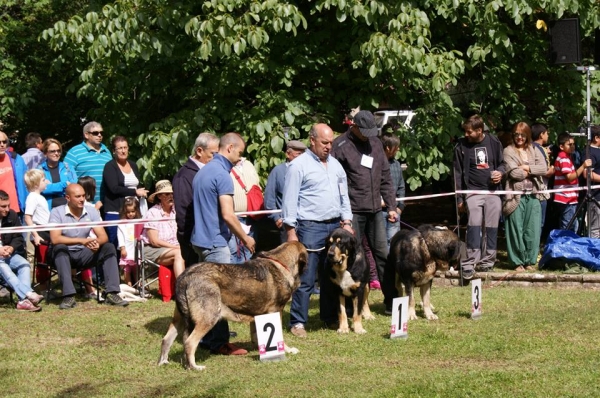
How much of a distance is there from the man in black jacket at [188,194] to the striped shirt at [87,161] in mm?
3479

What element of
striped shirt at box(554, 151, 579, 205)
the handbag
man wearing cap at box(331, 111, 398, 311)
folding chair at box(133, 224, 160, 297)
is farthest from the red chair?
striped shirt at box(554, 151, 579, 205)

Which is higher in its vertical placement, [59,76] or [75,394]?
[59,76]

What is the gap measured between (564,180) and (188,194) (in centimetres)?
681

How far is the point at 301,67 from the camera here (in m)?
13.7

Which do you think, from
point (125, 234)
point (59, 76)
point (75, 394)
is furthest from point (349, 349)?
point (59, 76)

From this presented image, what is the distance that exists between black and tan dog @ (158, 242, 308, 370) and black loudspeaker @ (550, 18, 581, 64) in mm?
6369

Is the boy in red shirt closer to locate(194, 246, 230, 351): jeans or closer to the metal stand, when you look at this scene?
the metal stand

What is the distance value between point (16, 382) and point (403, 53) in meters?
6.61

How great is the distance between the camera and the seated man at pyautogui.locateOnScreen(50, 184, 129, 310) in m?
11.5

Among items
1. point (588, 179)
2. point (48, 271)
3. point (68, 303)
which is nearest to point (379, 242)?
point (68, 303)

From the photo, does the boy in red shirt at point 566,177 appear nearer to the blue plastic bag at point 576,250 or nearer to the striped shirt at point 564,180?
the striped shirt at point 564,180

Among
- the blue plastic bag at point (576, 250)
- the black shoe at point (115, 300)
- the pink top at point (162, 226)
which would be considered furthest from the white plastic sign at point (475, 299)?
the black shoe at point (115, 300)

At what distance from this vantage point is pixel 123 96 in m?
14.3

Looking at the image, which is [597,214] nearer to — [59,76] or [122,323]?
[122,323]
